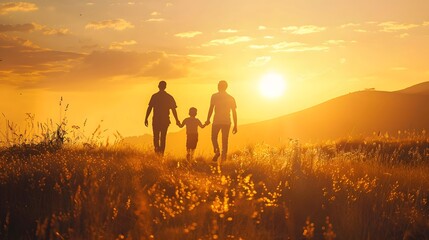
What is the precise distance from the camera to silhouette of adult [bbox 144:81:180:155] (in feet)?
53.3

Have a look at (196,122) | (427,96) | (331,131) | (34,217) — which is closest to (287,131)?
(331,131)

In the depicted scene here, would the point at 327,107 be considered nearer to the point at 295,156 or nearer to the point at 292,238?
the point at 295,156

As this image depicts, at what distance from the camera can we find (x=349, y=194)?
866 cm

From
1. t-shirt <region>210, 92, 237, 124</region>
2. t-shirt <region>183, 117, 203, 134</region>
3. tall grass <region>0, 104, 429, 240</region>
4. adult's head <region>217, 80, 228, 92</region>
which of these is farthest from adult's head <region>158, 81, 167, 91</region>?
tall grass <region>0, 104, 429, 240</region>

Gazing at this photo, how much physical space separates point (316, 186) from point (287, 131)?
177ft

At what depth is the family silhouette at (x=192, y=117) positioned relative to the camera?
15.9m

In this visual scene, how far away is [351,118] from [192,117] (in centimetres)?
4636

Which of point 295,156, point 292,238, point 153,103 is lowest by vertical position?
point 292,238

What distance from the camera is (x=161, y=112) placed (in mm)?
16250

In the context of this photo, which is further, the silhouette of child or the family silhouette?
the silhouette of child

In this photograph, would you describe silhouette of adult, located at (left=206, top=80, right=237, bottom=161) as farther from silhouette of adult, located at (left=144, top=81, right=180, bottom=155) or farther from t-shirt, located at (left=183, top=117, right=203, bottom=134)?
silhouette of adult, located at (left=144, top=81, right=180, bottom=155)

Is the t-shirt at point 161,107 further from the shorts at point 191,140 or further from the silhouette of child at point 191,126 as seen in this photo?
the shorts at point 191,140

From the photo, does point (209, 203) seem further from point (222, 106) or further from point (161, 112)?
point (161, 112)

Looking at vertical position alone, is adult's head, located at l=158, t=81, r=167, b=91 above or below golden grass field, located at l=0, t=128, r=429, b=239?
above
